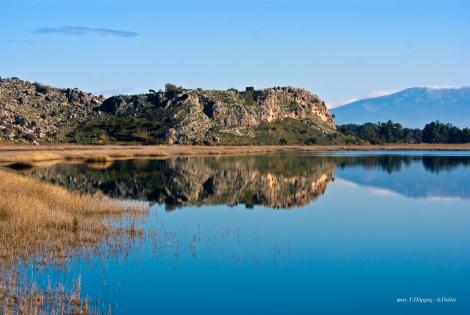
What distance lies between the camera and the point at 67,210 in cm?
3350

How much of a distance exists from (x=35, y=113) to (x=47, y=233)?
15466 centimetres

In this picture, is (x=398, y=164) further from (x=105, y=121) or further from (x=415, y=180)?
(x=105, y=121)

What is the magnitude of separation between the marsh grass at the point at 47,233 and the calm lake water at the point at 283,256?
1.11 m

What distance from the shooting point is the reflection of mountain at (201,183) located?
156 feet

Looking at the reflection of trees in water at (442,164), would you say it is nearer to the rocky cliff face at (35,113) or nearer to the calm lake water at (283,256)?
the calm lake water at (283,256)

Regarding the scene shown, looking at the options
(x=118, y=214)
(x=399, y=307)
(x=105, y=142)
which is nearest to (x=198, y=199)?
(x=118, y=214)

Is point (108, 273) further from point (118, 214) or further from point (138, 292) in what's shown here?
point (118, 214)

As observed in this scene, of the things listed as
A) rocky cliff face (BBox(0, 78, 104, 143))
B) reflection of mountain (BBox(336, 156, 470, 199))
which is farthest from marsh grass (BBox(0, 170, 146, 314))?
rocky cliff face (BBox(0, 78, 104, 143))

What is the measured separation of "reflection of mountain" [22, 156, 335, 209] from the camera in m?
47.5

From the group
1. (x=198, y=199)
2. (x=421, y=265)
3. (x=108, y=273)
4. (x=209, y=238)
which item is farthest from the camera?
(x=198, y=199)

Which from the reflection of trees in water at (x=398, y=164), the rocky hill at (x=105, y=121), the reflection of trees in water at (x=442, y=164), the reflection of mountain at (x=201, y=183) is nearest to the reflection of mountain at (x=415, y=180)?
the reflection of trees in water at (x=398, y=164)

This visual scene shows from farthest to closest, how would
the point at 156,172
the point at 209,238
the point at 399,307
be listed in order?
the point at 156,172
the point at 209,238
the point at 399,307

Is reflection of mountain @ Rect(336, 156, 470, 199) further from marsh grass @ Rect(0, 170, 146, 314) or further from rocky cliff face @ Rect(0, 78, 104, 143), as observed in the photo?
rocky cliff face @ Rect(0, 78, 104, 143)

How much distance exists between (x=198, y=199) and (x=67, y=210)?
1538cm
